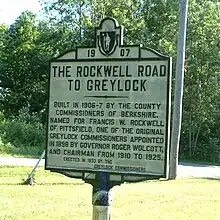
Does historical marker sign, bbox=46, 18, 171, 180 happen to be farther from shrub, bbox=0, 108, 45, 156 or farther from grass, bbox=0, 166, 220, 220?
shrub, bbox=0, 108, 45, 156

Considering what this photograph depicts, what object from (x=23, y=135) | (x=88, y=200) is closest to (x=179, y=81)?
(x=88, y=200)

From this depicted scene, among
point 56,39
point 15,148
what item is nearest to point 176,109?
point 15,148

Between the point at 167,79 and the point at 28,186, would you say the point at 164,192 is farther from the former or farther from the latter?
the point at 167,79

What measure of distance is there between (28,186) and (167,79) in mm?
9487

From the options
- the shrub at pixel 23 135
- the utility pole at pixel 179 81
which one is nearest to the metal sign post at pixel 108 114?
the utility pole at pixel 179 81

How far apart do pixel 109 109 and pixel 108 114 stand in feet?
0.16

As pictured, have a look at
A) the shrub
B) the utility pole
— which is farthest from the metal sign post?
the shrub

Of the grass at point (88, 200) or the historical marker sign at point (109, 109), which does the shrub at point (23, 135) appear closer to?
the grass at point (88, 200)

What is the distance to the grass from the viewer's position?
10320mm

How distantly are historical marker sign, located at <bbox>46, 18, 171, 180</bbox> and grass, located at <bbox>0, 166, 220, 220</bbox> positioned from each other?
4.31 m

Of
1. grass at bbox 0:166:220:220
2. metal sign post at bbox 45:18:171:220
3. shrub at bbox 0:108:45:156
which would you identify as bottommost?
grass at bbox 0:166:220:220

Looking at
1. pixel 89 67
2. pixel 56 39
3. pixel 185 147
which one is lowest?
pixel 185 147

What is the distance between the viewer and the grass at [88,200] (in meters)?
10.3

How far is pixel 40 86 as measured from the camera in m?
44.0
